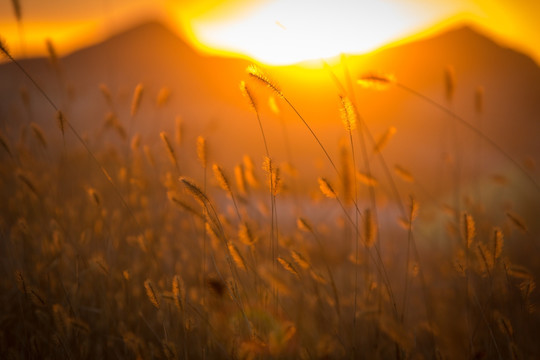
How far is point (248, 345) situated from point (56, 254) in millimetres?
1048

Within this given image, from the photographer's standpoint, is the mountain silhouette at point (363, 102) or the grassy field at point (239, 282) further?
the mountain silhouette at point (363, 102)

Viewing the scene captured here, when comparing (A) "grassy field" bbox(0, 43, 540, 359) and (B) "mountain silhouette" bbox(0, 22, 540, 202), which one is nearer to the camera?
(A) "grassy field" bbox(0, 43, 540, 359)

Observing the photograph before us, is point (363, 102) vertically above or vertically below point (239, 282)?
above

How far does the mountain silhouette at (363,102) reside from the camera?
26.3 feet

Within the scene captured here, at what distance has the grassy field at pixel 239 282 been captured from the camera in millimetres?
1123

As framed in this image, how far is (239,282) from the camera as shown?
1.62 meters

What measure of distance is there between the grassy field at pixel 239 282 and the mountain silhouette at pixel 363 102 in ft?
13.4

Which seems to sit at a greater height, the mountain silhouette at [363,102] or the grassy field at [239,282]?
the mountain silhouette at [363,102]

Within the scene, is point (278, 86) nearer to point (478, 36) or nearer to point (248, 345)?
point (248, 345)

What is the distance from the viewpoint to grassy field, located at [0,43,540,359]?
112 cm

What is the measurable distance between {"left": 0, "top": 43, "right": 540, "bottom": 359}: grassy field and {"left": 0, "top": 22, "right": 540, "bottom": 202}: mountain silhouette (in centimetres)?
408

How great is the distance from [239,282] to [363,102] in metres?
11.2

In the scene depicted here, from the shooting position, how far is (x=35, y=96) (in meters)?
11.4

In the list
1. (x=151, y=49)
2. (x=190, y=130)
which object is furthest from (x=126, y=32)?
(x=190, y=130)
